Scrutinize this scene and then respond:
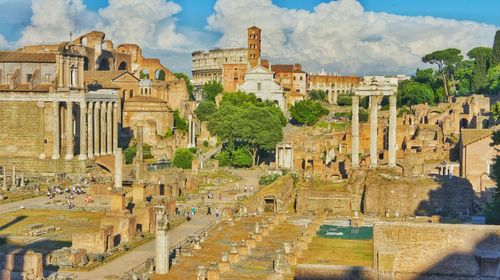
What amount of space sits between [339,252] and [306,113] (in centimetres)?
6849

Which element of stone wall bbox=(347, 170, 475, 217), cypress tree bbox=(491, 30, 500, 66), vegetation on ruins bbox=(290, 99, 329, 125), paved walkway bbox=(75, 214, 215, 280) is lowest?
paved walkway bbox=(75, 214, 215, 280)

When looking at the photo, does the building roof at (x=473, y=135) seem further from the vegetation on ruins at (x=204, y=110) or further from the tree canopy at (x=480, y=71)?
the vegetation on ruins at (x=204, y=110)

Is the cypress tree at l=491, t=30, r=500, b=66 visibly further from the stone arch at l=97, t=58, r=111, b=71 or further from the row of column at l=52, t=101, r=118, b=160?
the stone arch at l=97, t=58, r=111, b=71

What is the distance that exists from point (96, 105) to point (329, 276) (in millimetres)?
52358

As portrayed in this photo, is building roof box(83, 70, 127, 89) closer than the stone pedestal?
No

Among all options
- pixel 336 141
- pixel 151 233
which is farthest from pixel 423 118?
pixel 151 233

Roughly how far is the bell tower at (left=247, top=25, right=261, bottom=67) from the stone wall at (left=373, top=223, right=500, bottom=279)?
97.9 metres

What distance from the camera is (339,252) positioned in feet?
96.1

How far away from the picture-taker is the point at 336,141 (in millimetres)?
75375

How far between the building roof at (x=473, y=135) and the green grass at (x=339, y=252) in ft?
83.3

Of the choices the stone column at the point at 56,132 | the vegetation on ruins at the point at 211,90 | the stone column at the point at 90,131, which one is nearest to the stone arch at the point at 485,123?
the stone column at the point at 90,131

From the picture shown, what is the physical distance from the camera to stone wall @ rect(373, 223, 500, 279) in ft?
75.7

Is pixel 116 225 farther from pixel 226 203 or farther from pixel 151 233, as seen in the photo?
pixel 226 203

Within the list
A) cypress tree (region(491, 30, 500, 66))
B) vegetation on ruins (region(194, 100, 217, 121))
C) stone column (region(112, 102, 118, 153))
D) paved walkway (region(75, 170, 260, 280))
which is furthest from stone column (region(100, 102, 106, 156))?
cypress tree (region(491, 30, 500, 66))
